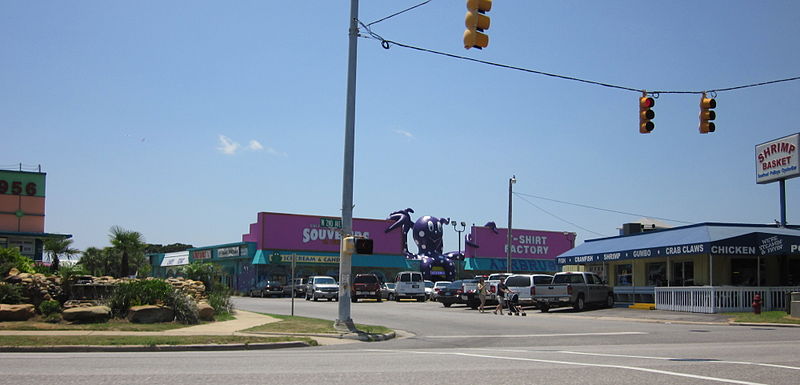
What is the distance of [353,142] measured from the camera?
20.1 meters

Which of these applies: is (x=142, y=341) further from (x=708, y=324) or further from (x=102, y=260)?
(x=102, y=260)

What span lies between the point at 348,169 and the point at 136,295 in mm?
7141

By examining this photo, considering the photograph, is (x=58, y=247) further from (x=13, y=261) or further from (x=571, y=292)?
(x=571, y=292)

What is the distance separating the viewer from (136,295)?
69.3 ft

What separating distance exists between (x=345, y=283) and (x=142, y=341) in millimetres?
5993

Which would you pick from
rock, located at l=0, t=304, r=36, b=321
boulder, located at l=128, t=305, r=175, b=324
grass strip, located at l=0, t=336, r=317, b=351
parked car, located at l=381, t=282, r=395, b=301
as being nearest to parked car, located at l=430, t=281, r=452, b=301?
parked car, located at l=381, t=282, r=395, b=301

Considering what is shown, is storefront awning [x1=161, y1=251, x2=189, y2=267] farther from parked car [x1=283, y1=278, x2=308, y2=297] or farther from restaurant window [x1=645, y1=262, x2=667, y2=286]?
restaurant window [x1=645, y1=262, x2=667, y2=286]

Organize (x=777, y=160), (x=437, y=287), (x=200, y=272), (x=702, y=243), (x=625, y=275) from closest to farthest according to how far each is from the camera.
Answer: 1. (x=702, y=243)
2. (x=777, y=160)
3. (x=200, y=272)
4. (x=625, y=275)
5. (x=437, y=287)

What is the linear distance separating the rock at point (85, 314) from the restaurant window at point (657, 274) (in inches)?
999

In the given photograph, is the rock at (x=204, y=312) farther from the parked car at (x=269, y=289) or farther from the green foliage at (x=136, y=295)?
the parked car at (x=269, y=289)

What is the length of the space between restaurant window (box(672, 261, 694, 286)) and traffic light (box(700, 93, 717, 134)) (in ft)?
48.0

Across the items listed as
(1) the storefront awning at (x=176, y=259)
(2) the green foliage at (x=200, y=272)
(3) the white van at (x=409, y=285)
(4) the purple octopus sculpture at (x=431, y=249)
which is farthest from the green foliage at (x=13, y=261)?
(1) the storefront awning at (x=176, y=259)

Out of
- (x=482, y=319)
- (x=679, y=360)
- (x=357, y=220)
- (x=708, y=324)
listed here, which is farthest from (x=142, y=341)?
(x=357, y=220)

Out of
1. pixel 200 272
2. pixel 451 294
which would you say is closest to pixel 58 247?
pixel 200 272
